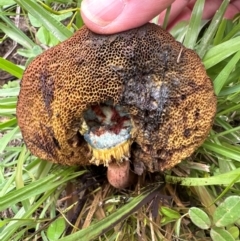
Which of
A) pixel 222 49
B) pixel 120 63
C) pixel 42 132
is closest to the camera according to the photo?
pixel 120 63

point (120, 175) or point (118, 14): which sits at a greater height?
point (118, 14)

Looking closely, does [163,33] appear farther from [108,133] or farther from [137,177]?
[137,177]

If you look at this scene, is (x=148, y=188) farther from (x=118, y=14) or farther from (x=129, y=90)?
(x=118, y=14)

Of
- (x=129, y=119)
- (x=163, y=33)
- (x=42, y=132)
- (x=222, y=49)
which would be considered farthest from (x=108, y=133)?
(x=222, y=49)

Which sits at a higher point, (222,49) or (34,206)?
(222,49)

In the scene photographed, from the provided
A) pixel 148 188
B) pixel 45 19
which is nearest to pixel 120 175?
pixel 148 188

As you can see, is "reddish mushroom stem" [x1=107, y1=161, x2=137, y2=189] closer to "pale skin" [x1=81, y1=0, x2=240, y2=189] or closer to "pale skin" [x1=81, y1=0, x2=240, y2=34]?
"pale skin" [x1=81, y1=0, x2=240, y2=189]

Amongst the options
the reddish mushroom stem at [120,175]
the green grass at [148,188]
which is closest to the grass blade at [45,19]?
the green grass at [148,188]
